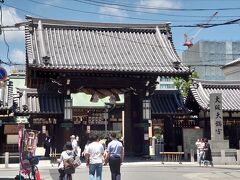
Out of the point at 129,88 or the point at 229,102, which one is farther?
the point at 229,102

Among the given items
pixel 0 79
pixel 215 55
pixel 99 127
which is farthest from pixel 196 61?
pixel 0 79

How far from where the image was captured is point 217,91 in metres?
33.5

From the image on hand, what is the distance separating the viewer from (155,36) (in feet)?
109

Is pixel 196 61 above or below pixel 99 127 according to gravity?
above

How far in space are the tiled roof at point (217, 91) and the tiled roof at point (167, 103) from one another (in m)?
1.30

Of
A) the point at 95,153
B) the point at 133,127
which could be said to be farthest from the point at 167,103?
the point at 95,153

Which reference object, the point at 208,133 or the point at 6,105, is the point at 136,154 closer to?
the point at 208,133

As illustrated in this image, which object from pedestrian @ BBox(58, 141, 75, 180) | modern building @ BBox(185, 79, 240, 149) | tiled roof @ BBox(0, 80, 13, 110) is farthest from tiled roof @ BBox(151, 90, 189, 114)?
pedestrian @ BBox(58, 141, 75, 180)

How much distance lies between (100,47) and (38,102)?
6.37 meters

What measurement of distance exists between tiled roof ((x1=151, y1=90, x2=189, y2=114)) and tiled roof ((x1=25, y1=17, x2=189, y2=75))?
11.8 feet

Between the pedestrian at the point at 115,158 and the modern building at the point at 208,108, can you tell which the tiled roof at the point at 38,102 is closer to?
the modern building at the point at 208,108

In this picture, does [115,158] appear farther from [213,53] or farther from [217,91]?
[213,53]

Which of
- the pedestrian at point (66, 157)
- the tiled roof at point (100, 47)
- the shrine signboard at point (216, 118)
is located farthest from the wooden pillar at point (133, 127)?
the pedestrian at point (66, 157)

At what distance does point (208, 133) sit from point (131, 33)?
34.0ft
